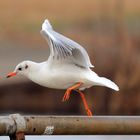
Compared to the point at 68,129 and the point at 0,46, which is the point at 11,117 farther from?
the point at 0,46

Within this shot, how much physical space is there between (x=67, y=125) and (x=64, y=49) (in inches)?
11.0

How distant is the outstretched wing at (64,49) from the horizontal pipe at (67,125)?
0.25 metres

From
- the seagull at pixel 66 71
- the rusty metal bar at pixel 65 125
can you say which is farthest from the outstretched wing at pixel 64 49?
the rusty metal bar at pixel 65 125

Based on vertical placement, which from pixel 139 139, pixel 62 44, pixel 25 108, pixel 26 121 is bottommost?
pixel 139 139

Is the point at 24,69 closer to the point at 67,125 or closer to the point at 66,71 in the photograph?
the point at 66,71

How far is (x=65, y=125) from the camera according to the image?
109cm

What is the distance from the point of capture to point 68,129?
1099 millimetres

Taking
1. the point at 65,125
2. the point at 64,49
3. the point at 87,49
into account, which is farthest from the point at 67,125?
the point at 87,49

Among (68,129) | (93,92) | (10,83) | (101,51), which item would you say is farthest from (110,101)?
(68,129)

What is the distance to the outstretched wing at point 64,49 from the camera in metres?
1.31

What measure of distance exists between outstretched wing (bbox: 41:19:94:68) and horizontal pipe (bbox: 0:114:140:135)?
0.25 metres

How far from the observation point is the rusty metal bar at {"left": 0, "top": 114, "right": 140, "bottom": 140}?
105 centimetres

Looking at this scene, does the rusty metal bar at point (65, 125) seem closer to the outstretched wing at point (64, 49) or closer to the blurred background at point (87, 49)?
the outstretched wing at point (64, 49)

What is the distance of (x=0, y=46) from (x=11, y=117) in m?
1.12
